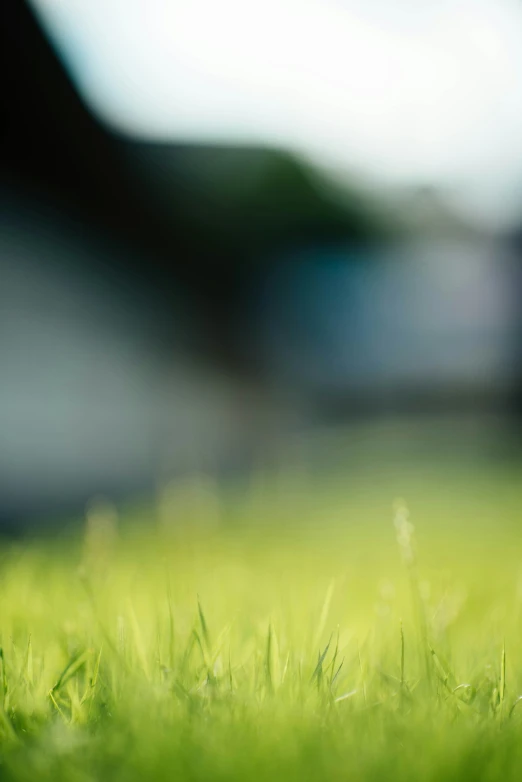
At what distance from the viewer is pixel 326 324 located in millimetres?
16359

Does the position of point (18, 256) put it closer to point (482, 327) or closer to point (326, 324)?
Answer: point (326, 324)

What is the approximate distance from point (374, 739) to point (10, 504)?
7.23 meters

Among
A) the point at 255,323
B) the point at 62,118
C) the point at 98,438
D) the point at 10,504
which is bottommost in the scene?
the point at 10,504

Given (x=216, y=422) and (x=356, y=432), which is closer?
(x=216, y=422)

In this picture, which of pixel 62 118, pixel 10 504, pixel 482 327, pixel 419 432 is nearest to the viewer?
pixel 10 504

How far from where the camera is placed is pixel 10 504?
776 centimetres

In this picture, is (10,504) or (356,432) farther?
(356,432)

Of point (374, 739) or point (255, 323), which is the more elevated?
point (255, 323)

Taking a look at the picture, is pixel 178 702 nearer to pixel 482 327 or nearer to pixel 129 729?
pixel 129 729

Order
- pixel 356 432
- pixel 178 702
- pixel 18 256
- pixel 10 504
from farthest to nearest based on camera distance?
pixel 356 432 → pixel 18 256 → pixel 10 504 → pixel 178 702

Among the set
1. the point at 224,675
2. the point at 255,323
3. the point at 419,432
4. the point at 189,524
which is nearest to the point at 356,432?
the point at 419,432

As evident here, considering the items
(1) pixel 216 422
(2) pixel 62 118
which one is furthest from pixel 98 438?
(2) pixel 62 118

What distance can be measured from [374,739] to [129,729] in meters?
0.37

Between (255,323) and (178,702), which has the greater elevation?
(255,323)
